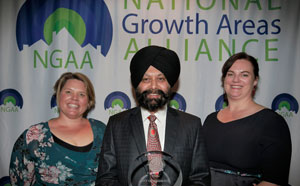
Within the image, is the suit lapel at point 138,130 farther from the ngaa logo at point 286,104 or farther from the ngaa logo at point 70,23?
the ngaa logo at point 286,104

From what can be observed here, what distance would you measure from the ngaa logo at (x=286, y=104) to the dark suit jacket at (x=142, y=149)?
166 cm

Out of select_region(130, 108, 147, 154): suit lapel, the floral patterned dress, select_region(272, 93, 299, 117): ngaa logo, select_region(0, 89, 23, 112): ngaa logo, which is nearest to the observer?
select_region(130, 108, 147, 154): suit lapel

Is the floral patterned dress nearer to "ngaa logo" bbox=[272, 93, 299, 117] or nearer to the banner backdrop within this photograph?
the banner backdrop

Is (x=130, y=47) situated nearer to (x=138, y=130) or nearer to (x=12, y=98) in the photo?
(x=138, y=130)

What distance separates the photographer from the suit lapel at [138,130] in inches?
58.7

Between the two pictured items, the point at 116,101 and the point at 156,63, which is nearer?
the point at 156,63

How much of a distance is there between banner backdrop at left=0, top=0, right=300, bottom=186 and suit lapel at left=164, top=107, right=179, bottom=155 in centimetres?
115

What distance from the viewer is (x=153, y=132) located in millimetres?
1566

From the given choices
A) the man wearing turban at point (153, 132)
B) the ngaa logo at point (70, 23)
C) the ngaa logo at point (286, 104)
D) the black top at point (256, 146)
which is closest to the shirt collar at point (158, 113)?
the man wearing turban at point (153, 132)

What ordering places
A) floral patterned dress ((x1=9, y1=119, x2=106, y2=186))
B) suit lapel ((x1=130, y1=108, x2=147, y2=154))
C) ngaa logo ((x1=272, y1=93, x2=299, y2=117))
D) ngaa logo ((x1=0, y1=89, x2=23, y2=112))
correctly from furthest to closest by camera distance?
1. ngaa logo ((x1=0, y1=89, x2=23, y2=112))
2. ngaa logo ((x1=272, y1=93, x2=299, y2=117))
3. floral patterned dress ((x1=9, y1=119, x2=106, y2=186))
4. suit lapel ((x1=130, y1=108, x2=147, y2=154))

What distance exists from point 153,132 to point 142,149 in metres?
0.15

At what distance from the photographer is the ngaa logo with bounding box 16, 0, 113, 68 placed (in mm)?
2764

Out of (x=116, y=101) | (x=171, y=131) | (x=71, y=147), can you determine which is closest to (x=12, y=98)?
(x=116, y=101)

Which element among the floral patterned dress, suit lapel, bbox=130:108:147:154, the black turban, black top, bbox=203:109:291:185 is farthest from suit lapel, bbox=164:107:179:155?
the floral patterned dress
